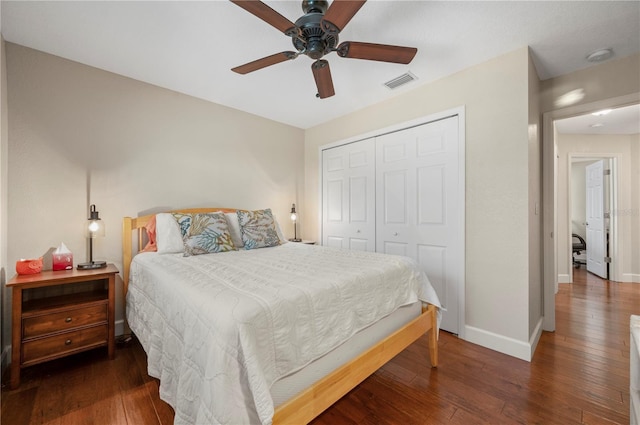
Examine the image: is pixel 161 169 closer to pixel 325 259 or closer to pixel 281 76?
pixel 281 76

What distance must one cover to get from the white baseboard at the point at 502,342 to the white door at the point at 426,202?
0.53 feet

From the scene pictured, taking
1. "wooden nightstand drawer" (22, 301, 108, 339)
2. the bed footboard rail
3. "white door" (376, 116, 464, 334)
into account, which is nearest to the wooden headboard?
"wooden nightstand drawer" (22, 301, 108, 339)

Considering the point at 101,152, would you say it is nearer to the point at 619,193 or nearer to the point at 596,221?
the point at 619,193

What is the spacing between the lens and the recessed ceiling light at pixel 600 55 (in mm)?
2211

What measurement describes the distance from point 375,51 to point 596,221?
5718 millimetres

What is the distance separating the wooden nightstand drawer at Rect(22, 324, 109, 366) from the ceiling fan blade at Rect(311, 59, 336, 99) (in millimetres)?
2548

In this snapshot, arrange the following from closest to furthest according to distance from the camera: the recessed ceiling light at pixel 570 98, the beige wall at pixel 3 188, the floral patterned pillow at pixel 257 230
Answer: the beige wall at pixel 3 188 < the recessed ceiling light at pixel 570 98 < the floral patterned pillow at pixel 257 230

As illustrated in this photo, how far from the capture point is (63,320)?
196cm

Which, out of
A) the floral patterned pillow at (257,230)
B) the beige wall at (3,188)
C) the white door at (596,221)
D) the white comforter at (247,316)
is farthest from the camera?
the white door at (596,221)

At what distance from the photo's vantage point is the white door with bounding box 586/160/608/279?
15.2 feet

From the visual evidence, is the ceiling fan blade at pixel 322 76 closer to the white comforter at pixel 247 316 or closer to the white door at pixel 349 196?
the white door at pixel 349 196

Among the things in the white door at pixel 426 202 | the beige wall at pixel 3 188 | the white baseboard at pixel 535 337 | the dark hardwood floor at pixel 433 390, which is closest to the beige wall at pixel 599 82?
the white door at pixel 426 202

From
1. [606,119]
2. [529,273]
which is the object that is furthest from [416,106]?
[606,119]

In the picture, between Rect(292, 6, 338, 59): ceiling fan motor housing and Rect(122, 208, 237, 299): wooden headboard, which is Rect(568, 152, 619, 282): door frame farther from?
Rect(122, 208, 237, 299): wooden headboard
